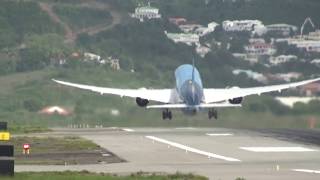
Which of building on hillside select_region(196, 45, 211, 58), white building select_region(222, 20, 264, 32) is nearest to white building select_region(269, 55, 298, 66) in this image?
building on hillside select_region(196, 45, 211, 58)

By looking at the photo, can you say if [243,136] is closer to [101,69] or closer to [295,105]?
[295,105]

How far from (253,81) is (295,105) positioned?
23.1 meters

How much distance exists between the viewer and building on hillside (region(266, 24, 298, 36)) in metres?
162

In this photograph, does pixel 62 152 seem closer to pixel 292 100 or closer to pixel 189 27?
pixel 292 100

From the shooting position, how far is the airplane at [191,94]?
333 feet

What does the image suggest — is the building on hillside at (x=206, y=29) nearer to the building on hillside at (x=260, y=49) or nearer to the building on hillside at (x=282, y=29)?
the building on hillside at (x=282, y=29)

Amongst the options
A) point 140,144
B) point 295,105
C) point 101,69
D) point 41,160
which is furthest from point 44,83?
point 41,160

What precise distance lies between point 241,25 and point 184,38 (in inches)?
450

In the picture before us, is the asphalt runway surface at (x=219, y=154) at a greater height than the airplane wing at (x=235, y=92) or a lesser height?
lesser

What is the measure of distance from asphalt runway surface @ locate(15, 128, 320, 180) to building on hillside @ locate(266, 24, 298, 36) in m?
64.0

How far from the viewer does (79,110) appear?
113312 millimetres

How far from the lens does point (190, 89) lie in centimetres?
10288

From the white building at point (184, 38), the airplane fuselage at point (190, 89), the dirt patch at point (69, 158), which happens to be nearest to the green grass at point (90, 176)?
the dirt patch at point (69, 158)

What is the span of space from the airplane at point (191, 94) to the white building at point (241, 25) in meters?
56.2
